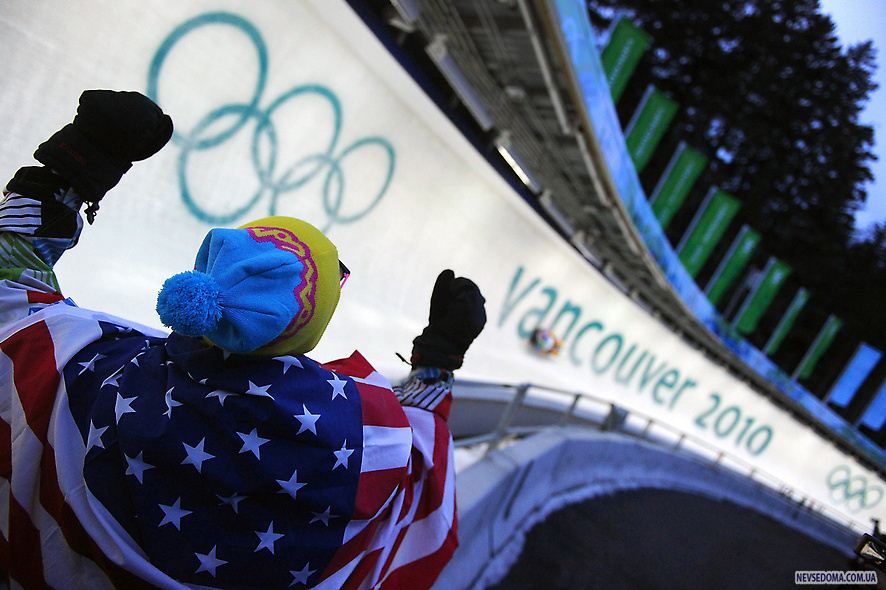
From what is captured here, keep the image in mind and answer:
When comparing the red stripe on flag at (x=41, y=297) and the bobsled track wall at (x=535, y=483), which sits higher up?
the red stripe on flag at (x=41, y=297)

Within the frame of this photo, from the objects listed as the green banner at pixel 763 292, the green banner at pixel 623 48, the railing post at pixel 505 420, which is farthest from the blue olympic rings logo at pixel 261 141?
the green banner at pixel 763 292

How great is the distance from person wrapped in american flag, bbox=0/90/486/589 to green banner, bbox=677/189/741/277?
1434cm

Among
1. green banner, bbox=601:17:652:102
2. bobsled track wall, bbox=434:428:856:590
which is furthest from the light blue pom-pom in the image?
green banner, bbox=601:17:652:102

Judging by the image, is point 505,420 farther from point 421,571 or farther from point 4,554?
point 4,554

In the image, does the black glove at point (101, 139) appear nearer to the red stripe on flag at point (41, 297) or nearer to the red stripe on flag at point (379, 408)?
the red stripe on flag at point (41, 297)

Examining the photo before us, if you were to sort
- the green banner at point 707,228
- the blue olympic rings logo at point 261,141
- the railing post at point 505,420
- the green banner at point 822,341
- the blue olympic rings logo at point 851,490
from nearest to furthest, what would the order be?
the blue olympic rings logo at point 261,141, the railing post at point 505,420, the green banner at point 707,228, the blue olympic rings logo at point 851,490, the green banner at point 822,341

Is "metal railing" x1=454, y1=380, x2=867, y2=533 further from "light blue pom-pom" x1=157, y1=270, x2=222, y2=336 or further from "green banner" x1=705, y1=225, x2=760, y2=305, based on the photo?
"green banner" x1=705, y1=225, x2=760, y2=305

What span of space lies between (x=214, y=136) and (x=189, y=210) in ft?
1.48

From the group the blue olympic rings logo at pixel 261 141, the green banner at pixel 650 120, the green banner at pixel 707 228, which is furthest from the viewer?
the green banner at pixel 707 228

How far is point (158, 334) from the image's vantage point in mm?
1356

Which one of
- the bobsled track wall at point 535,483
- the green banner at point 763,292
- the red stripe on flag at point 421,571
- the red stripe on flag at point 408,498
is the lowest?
the bobsled track wall at point 535,483

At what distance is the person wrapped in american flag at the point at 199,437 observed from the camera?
894 mm

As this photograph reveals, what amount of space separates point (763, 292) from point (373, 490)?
18.1 meters

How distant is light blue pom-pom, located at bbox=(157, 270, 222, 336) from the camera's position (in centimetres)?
83
